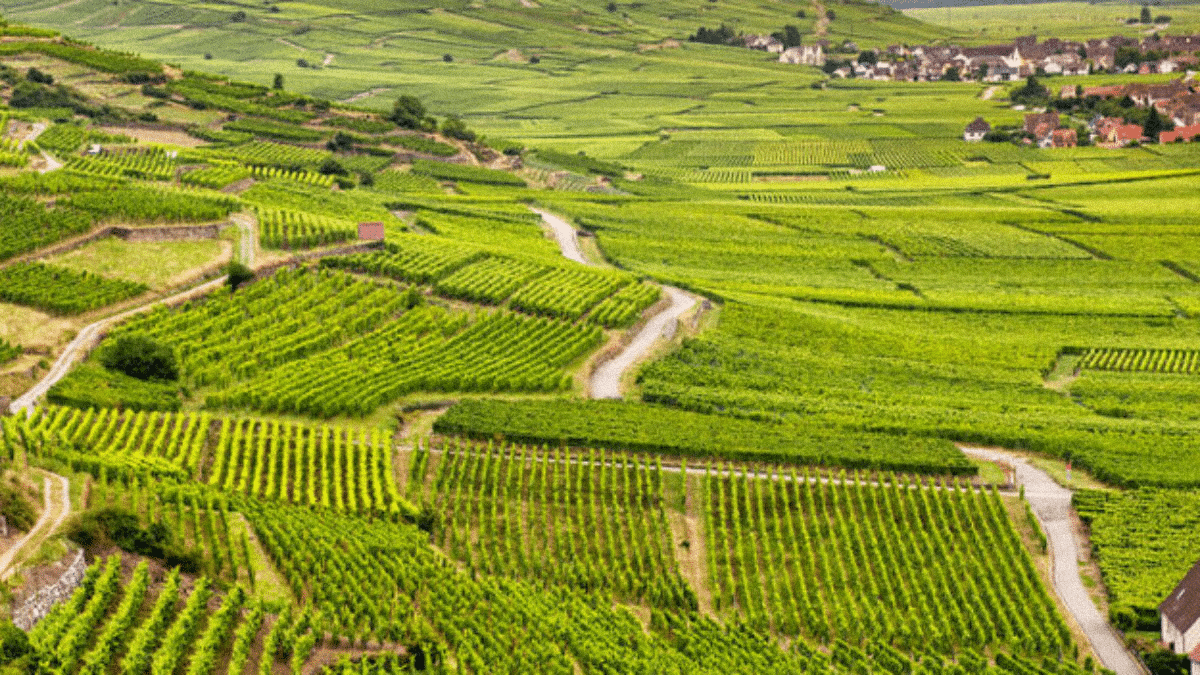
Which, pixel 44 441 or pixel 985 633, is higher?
pixel 44 441

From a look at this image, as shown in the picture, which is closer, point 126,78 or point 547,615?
point 547,615

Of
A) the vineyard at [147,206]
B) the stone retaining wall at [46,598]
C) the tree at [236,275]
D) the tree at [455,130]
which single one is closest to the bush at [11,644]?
the stone retaining wall at [46,598]

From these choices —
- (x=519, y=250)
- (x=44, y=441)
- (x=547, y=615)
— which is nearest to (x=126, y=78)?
(x=519, y=250)

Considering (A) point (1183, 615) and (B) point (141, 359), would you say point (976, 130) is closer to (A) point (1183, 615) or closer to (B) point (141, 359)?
(A) point (1183, 615)

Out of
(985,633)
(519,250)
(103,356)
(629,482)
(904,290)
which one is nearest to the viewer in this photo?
(985,633)

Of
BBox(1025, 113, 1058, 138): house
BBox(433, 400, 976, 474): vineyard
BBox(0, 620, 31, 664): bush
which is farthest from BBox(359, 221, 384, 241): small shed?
BBox(1025, 113, 1058, 138): house

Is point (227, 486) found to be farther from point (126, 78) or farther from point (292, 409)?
point (126, 78)

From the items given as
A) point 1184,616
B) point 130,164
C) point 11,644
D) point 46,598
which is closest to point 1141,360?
point 1184,616
